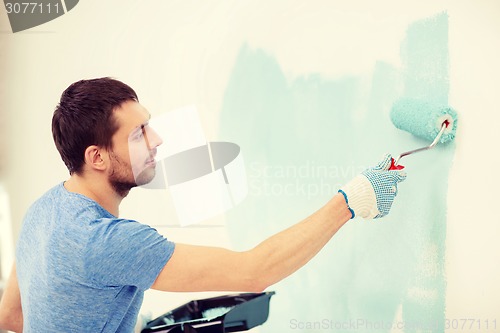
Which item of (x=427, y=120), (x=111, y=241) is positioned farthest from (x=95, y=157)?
(x=427, y=120)

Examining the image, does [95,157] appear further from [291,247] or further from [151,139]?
[291,247]

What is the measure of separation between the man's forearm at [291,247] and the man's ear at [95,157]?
0.36m

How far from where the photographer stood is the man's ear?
116cm

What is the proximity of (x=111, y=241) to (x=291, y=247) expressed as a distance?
0.33 m

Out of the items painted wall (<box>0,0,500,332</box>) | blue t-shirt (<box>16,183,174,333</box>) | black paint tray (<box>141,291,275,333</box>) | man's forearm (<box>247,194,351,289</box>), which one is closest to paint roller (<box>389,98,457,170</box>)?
painted wall (<box>0,0,500,332</box>)

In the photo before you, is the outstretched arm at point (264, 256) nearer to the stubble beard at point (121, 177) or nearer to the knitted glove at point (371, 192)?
the knitted glove at point (371, 192)

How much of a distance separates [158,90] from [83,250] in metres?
0.65

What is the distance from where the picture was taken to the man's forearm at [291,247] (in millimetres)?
1079

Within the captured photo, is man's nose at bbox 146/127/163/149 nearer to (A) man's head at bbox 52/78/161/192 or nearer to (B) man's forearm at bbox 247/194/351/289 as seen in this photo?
(A) man's head at bbox 52/78/161/192

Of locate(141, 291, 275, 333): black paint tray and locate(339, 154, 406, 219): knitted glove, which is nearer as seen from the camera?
locate(339, 154, 406, 219): knitted glove

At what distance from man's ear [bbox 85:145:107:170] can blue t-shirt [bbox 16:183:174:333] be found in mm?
76

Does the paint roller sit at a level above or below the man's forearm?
above

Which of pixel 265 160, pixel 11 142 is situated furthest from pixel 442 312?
pixel 11 142

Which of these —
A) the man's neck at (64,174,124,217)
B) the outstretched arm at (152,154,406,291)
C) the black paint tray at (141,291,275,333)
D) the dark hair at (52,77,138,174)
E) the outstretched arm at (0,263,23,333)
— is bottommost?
the black paint tray at (141,291,275,333)
